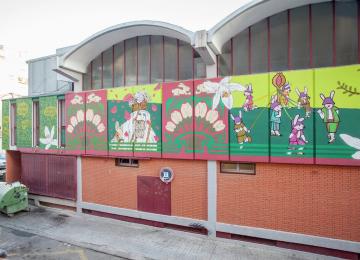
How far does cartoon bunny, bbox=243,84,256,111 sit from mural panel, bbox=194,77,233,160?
21 cm

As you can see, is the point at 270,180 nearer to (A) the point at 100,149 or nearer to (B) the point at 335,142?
(B) the point at 335,142

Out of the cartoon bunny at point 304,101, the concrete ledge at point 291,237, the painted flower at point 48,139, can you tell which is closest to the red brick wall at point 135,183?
the concrete ledge at point 291,237

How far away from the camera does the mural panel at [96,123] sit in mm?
12656

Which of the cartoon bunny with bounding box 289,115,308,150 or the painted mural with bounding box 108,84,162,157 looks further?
the painted mural with bounding box 108,84,162,157

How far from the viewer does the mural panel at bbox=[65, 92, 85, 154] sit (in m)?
13.3

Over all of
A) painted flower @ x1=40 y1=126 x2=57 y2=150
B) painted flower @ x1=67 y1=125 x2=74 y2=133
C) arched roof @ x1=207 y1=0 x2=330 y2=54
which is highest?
arched roof @ x1=207 y1=0 x2=330 y2=54

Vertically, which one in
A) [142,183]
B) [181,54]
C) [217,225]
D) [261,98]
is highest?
[181,54]

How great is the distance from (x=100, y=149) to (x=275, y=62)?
9.26 meters

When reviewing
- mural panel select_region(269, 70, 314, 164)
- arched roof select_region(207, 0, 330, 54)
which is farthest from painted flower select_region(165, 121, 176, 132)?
mural panel select_region(269, 70, 314, 164)

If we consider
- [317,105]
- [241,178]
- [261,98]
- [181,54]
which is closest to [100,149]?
[181,54]

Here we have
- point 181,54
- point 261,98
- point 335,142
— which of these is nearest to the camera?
point 335,142

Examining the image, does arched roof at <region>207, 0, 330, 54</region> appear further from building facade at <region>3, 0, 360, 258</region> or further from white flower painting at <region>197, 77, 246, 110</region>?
white flower painting at <region>197, 77, 246, 110</region>

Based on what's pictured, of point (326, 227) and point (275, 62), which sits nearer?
→ point (326, 227)

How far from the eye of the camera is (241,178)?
10039mm
